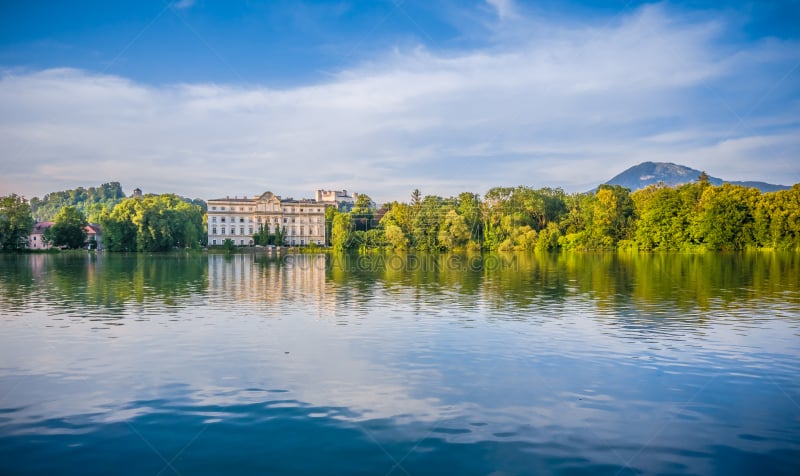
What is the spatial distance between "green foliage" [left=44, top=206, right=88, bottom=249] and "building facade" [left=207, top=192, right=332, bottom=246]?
30036 mm

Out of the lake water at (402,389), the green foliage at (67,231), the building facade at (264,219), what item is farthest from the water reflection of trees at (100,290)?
the building facade at (264,219)

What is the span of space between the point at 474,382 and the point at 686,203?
8077cm

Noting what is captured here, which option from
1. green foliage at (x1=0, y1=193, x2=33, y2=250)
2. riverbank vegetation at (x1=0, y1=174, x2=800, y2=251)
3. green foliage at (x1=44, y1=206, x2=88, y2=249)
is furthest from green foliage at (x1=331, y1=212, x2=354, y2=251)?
green foliage at (x1=0, y1=193, x2=33, y2=250)

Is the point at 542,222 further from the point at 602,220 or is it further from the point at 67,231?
the point at 67,231

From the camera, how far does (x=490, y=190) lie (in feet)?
333

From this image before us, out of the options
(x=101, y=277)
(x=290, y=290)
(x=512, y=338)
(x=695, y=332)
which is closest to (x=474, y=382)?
(x=512, y=338)

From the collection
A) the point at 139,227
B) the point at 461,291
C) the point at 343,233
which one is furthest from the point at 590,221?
the point at 461,291

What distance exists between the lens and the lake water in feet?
23.4

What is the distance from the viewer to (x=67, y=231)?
9419 centimetres

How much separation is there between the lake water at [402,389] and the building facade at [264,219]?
107775mm

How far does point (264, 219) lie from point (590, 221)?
227 ft

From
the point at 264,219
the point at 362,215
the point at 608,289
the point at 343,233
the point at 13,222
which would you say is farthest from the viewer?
the point at 264,219

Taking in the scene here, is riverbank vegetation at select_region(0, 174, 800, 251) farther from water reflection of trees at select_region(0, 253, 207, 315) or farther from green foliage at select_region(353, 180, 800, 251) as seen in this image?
water reflection of trees at select_region(0, 253, 207, 315)

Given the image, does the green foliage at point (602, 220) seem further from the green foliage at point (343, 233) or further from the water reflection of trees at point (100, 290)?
the water reflection of trees at point (100, 290)
